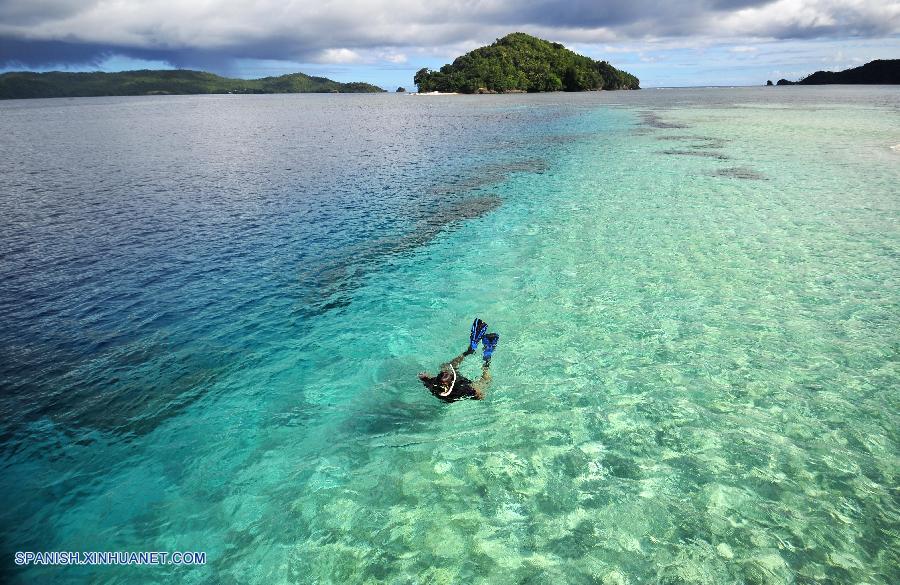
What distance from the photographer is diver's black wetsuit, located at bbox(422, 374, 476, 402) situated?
12.5 meters

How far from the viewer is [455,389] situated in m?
A: 12.5

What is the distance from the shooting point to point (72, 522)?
9664 millimetres

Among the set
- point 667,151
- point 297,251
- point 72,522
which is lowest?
point 72,522

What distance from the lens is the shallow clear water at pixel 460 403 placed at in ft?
28.9

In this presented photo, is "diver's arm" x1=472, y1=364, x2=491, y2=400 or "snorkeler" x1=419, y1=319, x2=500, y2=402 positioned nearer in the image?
"snorkeler" x1=419, y1=319, x2=500, y2=402

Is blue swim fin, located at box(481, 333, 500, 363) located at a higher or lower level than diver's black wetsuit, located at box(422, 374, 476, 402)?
higher

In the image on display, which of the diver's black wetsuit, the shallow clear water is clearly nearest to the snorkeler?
the diver's black wetsuit

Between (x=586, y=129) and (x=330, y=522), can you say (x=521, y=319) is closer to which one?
(x=330, y=522)

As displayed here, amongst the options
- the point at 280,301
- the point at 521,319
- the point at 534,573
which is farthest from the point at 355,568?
the point at 280,301

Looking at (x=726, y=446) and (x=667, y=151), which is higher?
(x=667, y=151)

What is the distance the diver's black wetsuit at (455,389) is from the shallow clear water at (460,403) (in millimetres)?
382

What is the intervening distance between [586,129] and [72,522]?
8636 centimetres

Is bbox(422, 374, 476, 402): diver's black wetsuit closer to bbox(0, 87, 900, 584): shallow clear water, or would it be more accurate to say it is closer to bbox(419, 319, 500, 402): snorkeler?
bbox(419, 319, 500, 402): snorkeler

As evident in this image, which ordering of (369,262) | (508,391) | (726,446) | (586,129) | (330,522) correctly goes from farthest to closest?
1. (586,129)
2. (369,262)
3. (508,391)
4. (726,446)
5. (330,522)
